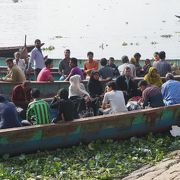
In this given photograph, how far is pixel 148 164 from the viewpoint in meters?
9.49

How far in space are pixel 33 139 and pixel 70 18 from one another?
54.9 m

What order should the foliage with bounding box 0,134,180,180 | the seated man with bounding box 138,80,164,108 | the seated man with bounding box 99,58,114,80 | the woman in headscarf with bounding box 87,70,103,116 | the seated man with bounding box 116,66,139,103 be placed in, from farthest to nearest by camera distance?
1. the seated man with bounding box 99,58,114,80
2. the seated man with bounding box 116,66,139,103
3. the woman in headscarf with bounding box 87,70,103,116
4. the seated man with bounding box 138,80,164,108
5. the foliage with bounding box 0,134,180,180

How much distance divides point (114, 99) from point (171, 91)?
1.60m

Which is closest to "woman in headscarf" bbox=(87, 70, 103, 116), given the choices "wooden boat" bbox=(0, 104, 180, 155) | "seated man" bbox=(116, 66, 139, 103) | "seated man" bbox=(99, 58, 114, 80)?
"seated man" bbox=(116, 66, 139, 103)

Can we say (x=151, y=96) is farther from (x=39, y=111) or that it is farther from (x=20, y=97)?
(x=20, y=97)

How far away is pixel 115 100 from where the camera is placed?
36.7ft

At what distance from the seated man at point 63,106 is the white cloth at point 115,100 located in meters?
1.22

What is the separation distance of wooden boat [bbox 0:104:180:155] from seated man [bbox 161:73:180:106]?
244mm

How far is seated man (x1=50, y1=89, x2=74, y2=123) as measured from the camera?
10086mm

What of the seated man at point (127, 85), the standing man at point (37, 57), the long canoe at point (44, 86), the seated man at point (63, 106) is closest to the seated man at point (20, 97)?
the seated man at point (63, 106)

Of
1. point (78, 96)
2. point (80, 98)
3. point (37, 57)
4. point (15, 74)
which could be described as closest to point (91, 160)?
point (80, 98)

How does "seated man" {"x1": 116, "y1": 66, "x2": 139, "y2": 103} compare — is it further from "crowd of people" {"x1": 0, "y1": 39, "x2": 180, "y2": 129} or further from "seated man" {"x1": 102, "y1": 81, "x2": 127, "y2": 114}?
"seated man" {"x1": 102, "y1": 81, "x2": 127, "y2": 114}

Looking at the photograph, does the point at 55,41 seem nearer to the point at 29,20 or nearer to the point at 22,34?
the point at 22,34

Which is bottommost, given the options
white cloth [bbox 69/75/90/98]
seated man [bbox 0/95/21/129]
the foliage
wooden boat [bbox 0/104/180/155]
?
the foliage
